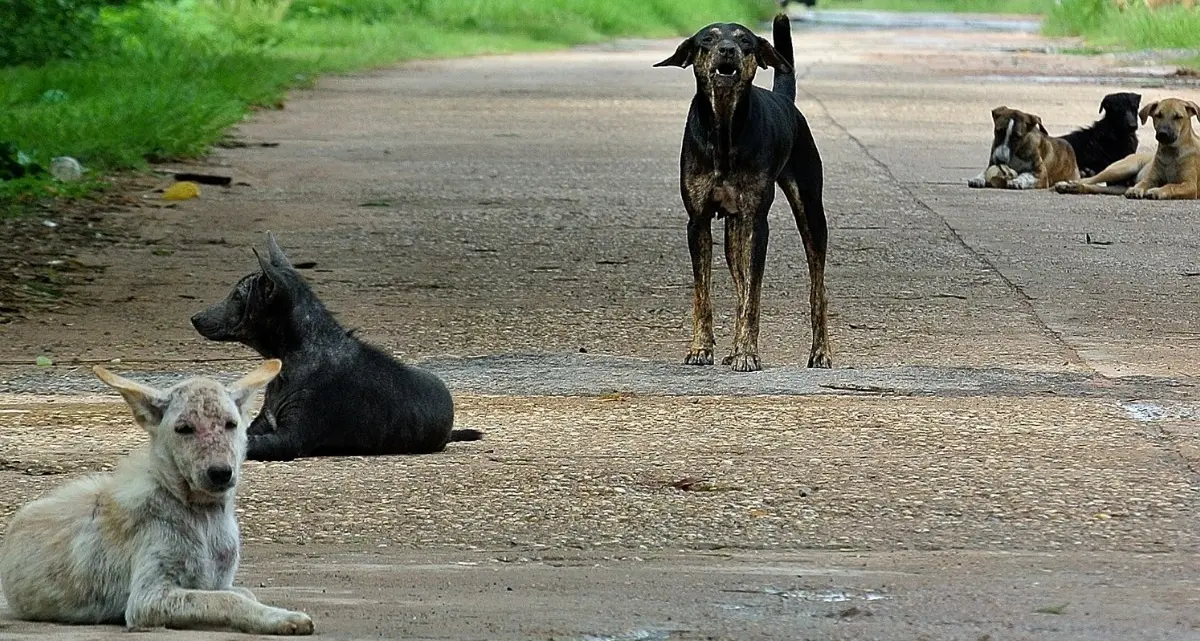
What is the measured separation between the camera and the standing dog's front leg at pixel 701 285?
9547mm

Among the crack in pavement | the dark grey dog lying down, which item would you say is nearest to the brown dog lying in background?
the crack in pavement

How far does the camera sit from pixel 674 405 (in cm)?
864

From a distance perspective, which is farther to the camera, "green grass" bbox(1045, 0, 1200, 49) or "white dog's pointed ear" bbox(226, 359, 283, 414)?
"green grass" bbox(1045, 0, 1200, 49)

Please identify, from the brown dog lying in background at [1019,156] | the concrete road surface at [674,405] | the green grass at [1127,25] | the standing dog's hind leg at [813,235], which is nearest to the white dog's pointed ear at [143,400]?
the concrete road surface at [674,405]

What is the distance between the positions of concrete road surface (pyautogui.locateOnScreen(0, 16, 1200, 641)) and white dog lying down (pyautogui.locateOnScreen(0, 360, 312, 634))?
0.17 metres

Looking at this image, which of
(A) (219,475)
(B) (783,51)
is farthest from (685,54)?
(A) (219,475)

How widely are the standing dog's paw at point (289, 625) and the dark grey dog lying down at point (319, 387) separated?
253cm

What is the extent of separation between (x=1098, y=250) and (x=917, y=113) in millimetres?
10318

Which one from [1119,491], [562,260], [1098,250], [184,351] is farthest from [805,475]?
[1098,250]

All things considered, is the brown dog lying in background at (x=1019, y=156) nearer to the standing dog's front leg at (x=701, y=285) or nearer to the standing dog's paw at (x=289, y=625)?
the standing dog's front leg at (x=701, y=285)

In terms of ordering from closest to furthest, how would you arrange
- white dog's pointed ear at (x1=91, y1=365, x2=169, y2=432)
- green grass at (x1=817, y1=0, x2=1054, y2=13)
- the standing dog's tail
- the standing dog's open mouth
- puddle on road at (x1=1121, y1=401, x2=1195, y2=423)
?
1. white dog's pointed ear at (x1=91, y1=365, x2=169, y2=432)
2. puddle on road at (x1=1121, y1=401, x2=1195, y2=423)
3. the standing dog's open mouth
4. the standing dog's tail
5. green grass at (x1=817, y1=0, x2=1054, y2=13)

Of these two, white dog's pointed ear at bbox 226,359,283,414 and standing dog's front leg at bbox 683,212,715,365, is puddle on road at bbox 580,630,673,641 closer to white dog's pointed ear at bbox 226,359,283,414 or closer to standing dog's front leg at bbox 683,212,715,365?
white dog's pointed ear at bbox 226,359,283,414

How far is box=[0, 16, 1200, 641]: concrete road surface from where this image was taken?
5.61 meters

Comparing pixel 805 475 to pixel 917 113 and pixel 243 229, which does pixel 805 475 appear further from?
pixel 917 113
